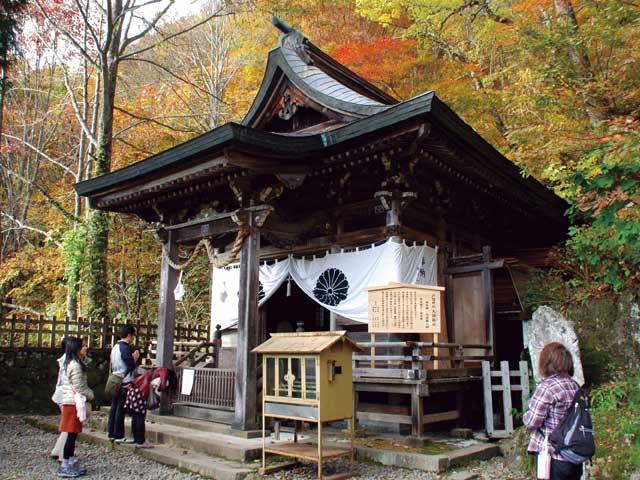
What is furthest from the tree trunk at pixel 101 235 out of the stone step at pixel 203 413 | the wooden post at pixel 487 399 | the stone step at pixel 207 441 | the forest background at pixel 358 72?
the wooden post at pixel 487 399

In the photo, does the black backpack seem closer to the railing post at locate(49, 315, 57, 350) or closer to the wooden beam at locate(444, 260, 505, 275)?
the wooden beam at locate(444, 260, 505, 275)

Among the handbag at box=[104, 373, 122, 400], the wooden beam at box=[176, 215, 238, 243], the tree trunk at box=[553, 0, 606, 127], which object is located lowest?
the handbag at box=[104, 373, 122, 400]

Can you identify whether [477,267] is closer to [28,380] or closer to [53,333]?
[53,333]

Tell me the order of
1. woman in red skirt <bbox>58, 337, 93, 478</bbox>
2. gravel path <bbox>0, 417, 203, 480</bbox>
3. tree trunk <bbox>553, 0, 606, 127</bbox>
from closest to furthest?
woman in red skirt <bbox>58, 337, 93, 478</bbox> → gravel path <bbox>0, 417, 203, 480</bbox> → tree trunk <bbox>553, 0, 606, 127</bbox>

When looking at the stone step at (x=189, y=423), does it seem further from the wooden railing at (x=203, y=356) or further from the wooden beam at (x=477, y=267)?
the wooden beam at (x=477, y=267)

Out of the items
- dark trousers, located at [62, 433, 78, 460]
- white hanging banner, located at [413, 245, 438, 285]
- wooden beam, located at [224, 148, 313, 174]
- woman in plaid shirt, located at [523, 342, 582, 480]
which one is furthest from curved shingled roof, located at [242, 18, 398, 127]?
dark trousers, located at [62, 433, 78, 460]

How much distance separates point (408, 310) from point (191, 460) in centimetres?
330

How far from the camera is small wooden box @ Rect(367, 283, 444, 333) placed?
6.99 meters

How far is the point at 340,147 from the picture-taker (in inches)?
303

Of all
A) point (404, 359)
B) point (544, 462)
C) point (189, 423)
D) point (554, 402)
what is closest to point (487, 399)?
point (404, 359)

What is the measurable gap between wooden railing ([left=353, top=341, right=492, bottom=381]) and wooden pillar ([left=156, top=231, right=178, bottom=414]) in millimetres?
3278

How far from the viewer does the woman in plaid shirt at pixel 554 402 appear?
348 centimetres

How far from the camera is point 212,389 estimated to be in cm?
801

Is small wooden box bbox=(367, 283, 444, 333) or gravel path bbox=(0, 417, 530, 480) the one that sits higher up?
small wooden box bbox=(367, 283, 444, 333)
